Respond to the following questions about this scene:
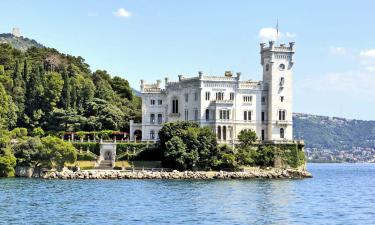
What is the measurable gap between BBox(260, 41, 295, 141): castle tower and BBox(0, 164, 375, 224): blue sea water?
1662cm

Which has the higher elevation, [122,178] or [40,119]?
[40,119]

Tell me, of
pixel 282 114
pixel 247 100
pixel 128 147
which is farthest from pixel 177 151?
pixel 282 114

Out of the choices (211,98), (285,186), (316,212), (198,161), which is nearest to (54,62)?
(211,98)

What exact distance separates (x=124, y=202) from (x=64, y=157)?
26803 mm

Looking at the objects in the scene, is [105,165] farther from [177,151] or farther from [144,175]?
[177,151]

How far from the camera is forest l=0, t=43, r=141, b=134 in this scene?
306 feet

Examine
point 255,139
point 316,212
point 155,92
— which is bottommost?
point 316,212

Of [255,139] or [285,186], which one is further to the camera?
[255,139]

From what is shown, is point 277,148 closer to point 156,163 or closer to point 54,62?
point 156,163

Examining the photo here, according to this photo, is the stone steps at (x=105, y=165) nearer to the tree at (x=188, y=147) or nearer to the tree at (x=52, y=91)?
the tree at (x=188, y=147)

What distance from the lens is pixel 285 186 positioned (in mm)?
Result: 69750

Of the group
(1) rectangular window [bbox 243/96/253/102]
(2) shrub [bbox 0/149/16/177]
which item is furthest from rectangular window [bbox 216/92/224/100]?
(2) shrub [bbox 0/149/16/177]

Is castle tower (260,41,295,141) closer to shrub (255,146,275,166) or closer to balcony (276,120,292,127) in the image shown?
balcony (276,120,292,127)

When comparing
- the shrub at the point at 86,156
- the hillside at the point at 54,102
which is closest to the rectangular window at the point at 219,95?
the hillside at the point at 54,102
